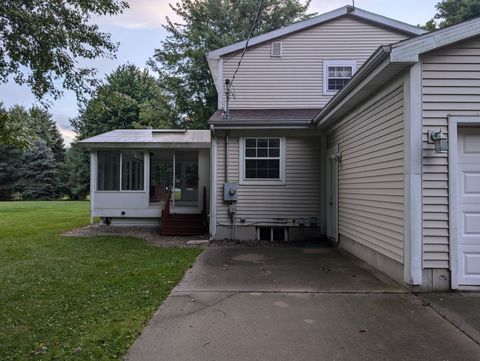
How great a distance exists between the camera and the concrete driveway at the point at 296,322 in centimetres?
293

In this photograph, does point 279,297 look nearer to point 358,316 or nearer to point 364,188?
point 358,316

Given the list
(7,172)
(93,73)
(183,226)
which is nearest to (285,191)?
(183,226)

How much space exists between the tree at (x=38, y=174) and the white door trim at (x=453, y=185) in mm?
41233

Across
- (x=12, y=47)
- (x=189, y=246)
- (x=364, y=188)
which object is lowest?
(x=189, y=246)

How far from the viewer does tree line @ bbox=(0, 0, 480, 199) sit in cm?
532

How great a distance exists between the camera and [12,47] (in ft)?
17.0

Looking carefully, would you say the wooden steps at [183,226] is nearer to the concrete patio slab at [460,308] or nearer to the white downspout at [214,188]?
the white downspout at [214,188]

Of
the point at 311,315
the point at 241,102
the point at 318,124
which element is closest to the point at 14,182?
the point at 241,102

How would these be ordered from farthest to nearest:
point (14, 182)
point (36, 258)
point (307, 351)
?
1. point (14, 182)
2. point (36, 258)
3. point (307, 351)

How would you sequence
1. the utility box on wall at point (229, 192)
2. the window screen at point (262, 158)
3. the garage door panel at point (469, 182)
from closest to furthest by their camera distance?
1. the garage door panel at point (469, 182)
2. the utility box on wall at point (229, 192)
3. the window screen at point (262, 158)

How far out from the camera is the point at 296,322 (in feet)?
11.7

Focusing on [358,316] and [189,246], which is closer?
[358,316]

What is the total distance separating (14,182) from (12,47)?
41.1m

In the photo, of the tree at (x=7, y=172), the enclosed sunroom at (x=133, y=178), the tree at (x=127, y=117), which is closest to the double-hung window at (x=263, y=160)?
the enclosed sunroom at (x=133, y=178)
